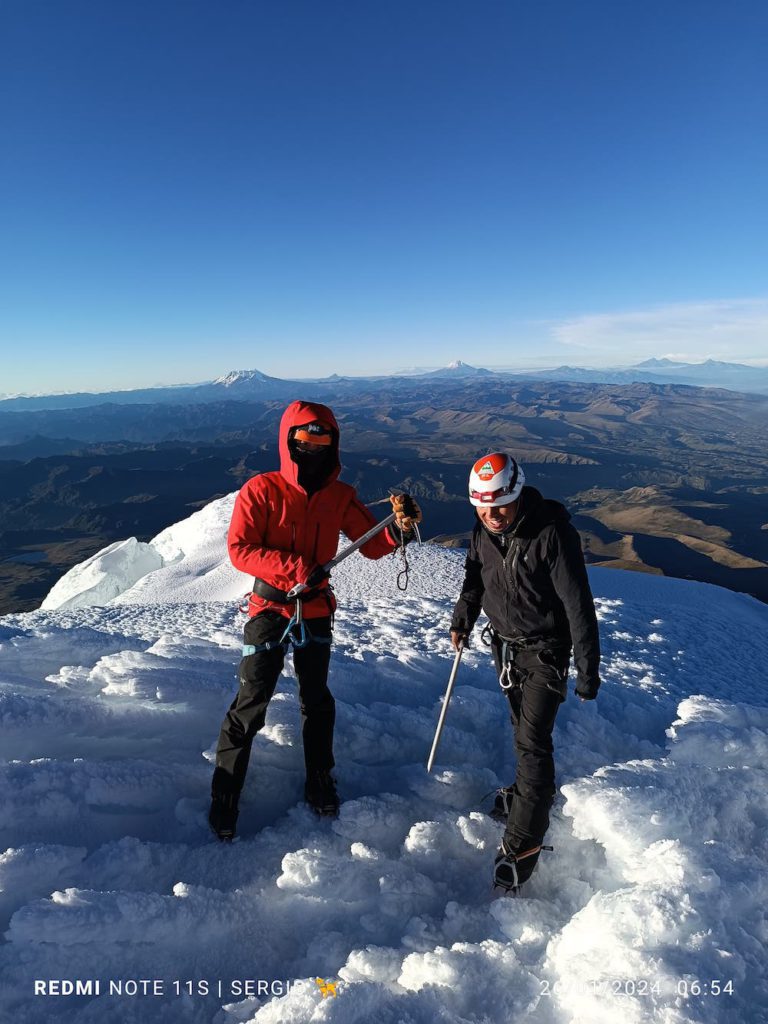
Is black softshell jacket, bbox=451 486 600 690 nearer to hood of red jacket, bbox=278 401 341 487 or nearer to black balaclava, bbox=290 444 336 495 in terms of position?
black balaclava, bbox=290 444 336 495

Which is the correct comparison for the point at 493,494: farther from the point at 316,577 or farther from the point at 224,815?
the point at 224,815

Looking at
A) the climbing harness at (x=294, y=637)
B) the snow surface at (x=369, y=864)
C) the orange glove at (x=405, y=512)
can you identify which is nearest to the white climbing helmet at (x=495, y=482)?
the orange glove at (x=405, y=512)

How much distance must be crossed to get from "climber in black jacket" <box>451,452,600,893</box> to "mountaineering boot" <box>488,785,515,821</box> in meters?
0.51

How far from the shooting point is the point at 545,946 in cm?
332

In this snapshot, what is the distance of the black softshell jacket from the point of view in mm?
3783

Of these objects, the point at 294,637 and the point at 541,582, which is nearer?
the point at 541,582

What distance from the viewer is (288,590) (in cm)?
418

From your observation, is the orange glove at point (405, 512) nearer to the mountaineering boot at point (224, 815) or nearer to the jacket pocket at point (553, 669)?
the jacket pocket at point (553, 669)

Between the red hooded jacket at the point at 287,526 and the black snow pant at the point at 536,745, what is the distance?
5.73ft

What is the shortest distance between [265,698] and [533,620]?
7.18 ft

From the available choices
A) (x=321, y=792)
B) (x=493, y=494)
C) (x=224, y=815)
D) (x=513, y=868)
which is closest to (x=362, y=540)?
(x=493, y=494)

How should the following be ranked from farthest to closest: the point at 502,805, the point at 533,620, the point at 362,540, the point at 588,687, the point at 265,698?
1. the point at 362,540
2. the point at 502,805
3. the point at 265,698
4. the point at 533,620
5. the point at 588,687

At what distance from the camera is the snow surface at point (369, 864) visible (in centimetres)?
296

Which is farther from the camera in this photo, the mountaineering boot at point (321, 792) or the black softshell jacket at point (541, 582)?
the mountaineering boot at point (321, 792)
